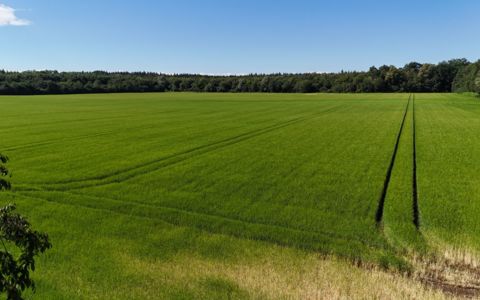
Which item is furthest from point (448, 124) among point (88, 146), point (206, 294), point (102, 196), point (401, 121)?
point (206, 294)

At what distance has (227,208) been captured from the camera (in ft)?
65.0

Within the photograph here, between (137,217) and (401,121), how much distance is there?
52644 mm

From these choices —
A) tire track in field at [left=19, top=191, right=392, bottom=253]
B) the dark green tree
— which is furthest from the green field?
the dark green tree

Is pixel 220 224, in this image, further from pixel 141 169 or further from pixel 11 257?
pixel 141 169

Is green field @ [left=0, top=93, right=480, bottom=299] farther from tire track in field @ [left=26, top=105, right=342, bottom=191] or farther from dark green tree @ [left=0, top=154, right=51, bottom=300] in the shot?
dark green tree @ [left=0, top=154, right=51, bottom=300]

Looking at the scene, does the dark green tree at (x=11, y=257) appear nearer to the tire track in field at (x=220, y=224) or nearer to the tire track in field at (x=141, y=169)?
the tire track in field at (x=220, y=224)

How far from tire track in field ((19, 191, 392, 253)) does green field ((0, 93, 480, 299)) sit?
0.19 feet

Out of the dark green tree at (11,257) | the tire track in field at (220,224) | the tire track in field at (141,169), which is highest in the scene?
the dark green tree at (11,257)

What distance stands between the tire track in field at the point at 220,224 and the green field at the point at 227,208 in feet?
0.19

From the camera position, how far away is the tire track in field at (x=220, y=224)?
15898 millimetres

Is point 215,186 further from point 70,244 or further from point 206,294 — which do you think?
point 206,294

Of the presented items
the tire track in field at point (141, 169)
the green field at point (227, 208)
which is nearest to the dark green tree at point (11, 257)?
the green field at point (227, 208)

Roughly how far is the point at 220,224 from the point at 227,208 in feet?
7.08

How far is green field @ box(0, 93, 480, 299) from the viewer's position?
1327 cm
